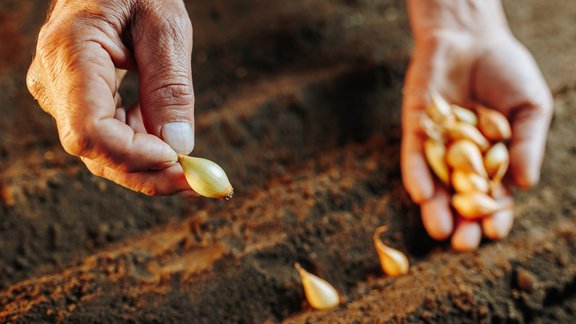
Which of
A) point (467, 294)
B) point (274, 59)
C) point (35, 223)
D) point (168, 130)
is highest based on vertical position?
point (168, 130)

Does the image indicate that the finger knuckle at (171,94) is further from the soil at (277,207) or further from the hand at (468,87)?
the hand at (468,87)

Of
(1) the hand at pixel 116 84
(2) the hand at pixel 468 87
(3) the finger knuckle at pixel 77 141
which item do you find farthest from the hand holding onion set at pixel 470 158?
(3) the finger knuckle at pixel 77 141

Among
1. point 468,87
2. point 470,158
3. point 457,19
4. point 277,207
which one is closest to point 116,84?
point 277,207

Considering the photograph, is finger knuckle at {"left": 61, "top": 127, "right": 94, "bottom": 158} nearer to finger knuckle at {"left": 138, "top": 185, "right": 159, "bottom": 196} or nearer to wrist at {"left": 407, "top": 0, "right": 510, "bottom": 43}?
finger knuckle at {"left": 138, "top": 185, "right": 159, "bottom": 196}

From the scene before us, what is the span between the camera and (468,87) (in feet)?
6.51

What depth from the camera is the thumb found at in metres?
1.07

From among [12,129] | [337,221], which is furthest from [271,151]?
[12,129]

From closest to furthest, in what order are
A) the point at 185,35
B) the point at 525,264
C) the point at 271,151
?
the point at 185,35 → the point at 525,264 → the point at 271,151

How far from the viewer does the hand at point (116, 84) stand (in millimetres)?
966

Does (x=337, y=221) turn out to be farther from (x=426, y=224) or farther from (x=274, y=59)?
(x=274, y=59)

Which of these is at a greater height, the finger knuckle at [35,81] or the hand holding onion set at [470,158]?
the finger knuckle at [35,81]

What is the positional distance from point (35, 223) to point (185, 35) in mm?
991

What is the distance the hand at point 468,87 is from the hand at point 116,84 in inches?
37.9

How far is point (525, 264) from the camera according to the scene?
5.16ft
